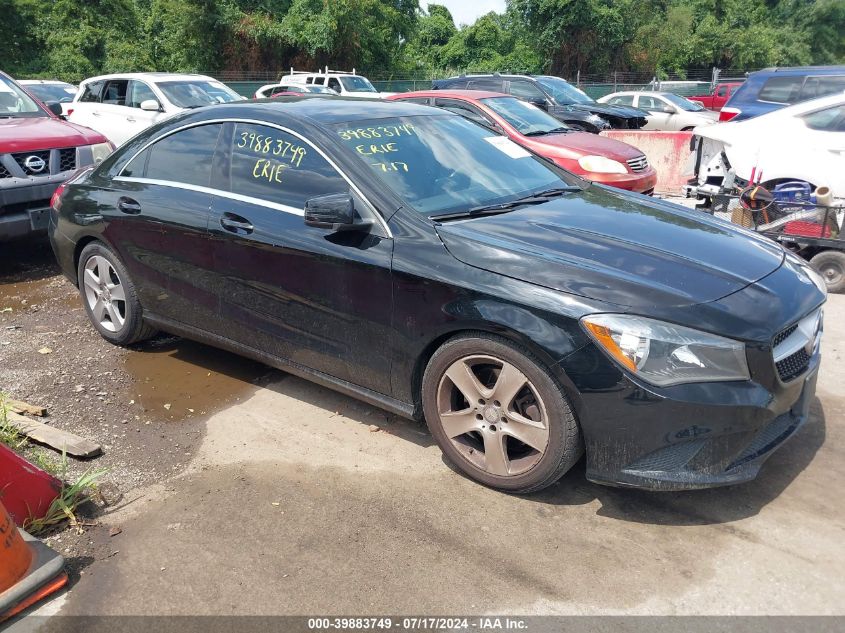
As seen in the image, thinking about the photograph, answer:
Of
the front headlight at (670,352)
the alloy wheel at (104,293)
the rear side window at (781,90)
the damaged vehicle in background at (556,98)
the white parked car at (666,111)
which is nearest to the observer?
the front headlight at (670,352)

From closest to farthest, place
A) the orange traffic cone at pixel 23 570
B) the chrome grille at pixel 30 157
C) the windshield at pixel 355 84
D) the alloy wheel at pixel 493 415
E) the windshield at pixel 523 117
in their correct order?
the orange traffic cone at pixel 23 570
the alloy wheel at pixel 493 415
the chrome grille at pixel 30 157
the windshield at pixel 523 117
the windshield at pixel 355 84

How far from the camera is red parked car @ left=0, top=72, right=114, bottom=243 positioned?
6.66 meters

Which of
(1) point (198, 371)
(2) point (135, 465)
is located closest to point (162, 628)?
(2) point (135, 465)

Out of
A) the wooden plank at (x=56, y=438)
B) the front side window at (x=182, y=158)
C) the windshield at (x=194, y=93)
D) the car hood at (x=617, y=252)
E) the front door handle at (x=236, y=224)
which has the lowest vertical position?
the wooden plank at (x=56, y=438)

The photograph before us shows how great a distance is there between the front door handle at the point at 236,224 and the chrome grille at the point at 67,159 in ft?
13.4

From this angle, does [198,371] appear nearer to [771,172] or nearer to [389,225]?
[389,225]

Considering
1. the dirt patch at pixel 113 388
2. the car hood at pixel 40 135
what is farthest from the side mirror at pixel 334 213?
the car hood at pixel 40 135

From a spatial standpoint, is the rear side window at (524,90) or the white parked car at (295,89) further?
the white parked car at (295,89)

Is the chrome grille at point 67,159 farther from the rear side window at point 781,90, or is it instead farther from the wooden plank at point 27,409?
the rear side window at point 781,90

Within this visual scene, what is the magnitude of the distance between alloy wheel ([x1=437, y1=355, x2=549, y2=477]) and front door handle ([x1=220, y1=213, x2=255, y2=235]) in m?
1.47

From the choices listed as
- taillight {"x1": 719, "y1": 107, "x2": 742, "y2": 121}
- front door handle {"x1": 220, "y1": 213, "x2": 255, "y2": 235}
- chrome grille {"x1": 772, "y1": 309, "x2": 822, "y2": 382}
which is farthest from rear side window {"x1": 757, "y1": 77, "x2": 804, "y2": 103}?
front door handle {"x1": 220, "y1": 213, "x2": 255, "y2": 235}

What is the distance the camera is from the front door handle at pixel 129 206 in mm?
4598

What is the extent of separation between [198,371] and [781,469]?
141 inches

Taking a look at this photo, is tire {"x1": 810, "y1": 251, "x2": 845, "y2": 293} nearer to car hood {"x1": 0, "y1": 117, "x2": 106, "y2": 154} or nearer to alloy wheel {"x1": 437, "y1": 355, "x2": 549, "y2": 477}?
alloy wheel {"x1": 437, "y1": 355, "x2": 549, "y2": 477}
